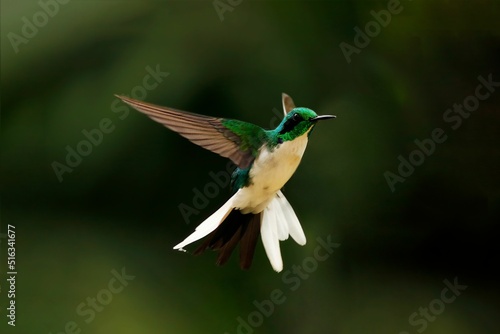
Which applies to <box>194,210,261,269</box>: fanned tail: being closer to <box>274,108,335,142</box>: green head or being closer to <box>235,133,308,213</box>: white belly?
<box>235,133,308,213</box>: white belly

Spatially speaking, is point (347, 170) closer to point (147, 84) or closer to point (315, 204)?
point (315, 204)

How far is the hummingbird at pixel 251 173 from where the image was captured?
1.83 ft

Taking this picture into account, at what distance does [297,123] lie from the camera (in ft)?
1.88

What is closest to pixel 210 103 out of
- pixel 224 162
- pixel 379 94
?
pixel 224 162

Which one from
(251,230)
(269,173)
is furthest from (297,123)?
(251,230)

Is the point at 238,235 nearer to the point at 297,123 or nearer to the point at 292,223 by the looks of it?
the point at 292,223

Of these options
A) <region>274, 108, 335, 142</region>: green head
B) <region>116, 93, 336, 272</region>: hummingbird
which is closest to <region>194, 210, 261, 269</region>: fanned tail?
<region>116, 93, 336, 272</region>: hummingbird

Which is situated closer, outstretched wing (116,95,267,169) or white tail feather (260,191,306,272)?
outstretched wing (116,95,267,169)

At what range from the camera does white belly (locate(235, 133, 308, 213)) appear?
57cm

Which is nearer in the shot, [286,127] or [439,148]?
[286,127]

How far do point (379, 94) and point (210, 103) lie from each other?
399 millimetres

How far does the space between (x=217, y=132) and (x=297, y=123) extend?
3.0 inches

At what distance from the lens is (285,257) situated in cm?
149

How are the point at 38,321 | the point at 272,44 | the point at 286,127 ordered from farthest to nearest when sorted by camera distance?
1. the point at 272,44
2. the point at 38,321
3. the point at 286,127
